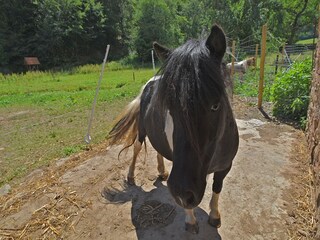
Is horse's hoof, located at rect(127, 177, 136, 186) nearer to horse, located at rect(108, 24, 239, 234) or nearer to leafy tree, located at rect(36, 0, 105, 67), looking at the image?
horse, located at rect(108, 24, 239, 234)

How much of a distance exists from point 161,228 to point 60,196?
1456 millimetres

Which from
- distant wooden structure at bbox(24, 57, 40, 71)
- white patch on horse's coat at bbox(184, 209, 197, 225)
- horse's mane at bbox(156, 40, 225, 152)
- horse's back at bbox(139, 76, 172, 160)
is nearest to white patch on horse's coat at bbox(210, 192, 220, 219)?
white patch on horse's coat at bbox(184, 209, 197, 225)

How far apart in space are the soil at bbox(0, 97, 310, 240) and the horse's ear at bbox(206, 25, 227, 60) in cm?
172

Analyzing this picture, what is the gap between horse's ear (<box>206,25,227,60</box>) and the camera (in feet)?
4.96

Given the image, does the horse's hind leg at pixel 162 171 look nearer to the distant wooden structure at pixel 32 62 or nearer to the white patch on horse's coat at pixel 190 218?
the white patch on horse's coat at pixel 190 218

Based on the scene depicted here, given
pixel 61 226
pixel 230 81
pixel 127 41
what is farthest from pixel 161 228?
A: pixel 127 41

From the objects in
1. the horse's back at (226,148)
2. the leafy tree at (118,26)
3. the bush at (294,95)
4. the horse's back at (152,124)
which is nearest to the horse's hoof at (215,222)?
the horse's back at (226,148)

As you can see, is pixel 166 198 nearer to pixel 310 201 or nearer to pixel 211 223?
pixel 211 223

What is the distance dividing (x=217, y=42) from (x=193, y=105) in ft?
1.53

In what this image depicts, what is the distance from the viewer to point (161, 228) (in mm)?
2500

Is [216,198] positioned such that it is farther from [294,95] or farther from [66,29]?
[66,29]

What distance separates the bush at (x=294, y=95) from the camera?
490 cm

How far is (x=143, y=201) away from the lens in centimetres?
295

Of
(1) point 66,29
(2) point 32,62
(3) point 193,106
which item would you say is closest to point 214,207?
(3) point 193,106
